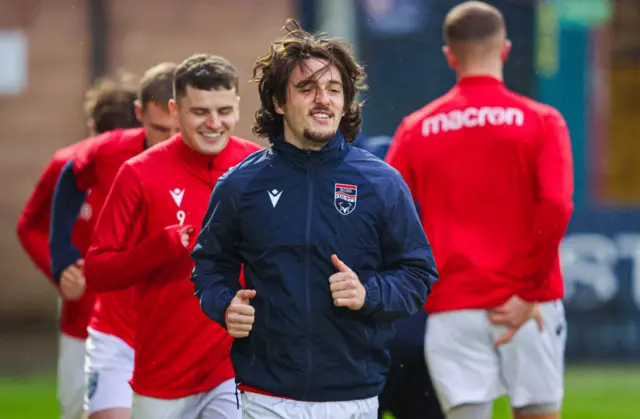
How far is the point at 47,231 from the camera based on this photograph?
795 centimetres

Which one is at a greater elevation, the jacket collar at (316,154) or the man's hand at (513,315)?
the jacket collar at (316,154)

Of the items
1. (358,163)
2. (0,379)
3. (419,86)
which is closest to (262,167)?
(358,163)

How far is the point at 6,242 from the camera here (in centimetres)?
1667

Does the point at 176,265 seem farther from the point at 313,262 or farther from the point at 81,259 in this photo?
the point at 81,259

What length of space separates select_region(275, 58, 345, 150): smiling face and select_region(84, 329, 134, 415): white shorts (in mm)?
2171

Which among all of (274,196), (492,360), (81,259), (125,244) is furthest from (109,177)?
(274,196)

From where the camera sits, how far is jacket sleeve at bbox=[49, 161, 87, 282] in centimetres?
710

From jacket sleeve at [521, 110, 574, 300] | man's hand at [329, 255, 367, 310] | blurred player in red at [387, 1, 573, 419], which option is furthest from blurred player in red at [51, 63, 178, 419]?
man's hand at [329, 255, 367, 310]

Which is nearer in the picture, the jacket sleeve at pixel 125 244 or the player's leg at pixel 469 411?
the jacket sleeve at pixel 125 244

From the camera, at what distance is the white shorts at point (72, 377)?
7.62 m

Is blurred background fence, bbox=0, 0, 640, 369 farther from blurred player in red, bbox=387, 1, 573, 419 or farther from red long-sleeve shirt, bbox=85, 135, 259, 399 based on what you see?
red long-sleeve shirt, bbox=85, 135, 259, 399

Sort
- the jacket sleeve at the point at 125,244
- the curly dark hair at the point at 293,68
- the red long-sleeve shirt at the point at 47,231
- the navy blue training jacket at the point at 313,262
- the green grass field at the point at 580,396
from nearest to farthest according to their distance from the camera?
the navy blue training jacket at the point at 313,262
the curly dark hair at the point at 293,68
the jacket sleeve at the point at 125,244
the red long-sleeve shirt at the point at 47,231
the green grass field at the point at 580,396

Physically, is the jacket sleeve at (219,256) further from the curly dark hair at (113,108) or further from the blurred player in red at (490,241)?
the curly dark hair at (113,108)

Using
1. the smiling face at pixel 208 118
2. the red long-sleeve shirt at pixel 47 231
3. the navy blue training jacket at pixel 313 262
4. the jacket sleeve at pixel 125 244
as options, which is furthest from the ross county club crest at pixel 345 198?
the red long-sleeve shirt at pixel 47 231
